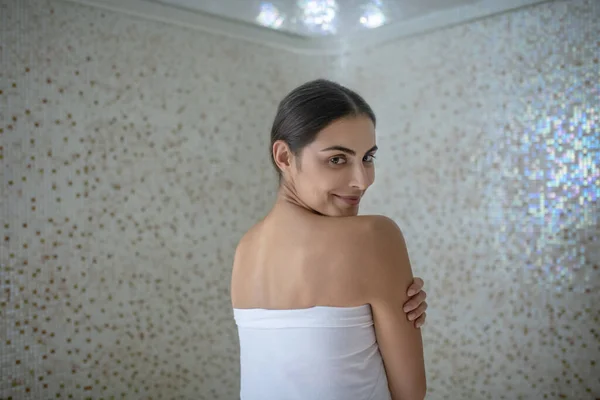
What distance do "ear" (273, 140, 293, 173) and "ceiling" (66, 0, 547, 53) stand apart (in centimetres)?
222

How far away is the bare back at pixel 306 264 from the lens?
137 centimetres

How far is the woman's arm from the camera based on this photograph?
4.51 feet

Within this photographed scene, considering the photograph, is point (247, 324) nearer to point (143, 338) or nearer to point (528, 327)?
Answer: point (143, 338)

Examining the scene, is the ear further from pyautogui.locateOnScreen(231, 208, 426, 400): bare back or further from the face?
pyautogui.locateOnScreen(231, 208, 426, 400): bare back

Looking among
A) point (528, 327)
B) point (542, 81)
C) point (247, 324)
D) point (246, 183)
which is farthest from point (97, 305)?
point (542, 81)

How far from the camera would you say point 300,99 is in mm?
1503

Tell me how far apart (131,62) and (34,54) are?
58 cm

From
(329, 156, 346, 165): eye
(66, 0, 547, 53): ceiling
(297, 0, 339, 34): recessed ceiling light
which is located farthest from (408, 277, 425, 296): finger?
(297, 0, 339, 34): recessed ceiling light

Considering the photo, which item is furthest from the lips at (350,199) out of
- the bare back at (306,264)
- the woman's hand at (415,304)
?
the woman's hand at (415,304)

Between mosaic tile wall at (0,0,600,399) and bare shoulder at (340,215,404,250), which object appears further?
mosaic tile wall at (0,0,600,399)

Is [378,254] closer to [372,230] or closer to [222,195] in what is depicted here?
[372,230]

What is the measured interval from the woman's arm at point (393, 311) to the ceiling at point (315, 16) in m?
2.52

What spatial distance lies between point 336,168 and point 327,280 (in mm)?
321

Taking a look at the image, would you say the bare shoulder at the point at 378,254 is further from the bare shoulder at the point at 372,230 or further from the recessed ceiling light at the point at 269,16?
the recessed ceiling light at the point at 269,16
